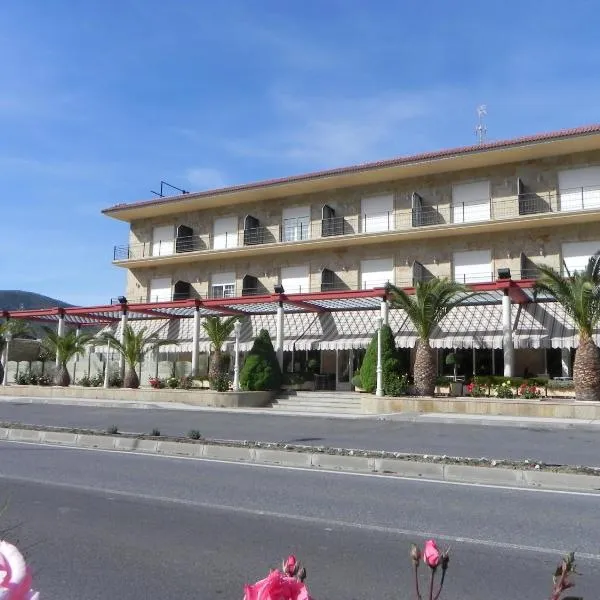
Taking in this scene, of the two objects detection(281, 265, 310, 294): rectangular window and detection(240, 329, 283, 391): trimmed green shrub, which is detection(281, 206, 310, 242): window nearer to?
detection(281, 265, 310, 294): rectangular window

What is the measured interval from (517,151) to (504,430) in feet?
49.3

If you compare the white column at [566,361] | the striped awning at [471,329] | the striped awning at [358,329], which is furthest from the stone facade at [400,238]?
the white column at [566,361]

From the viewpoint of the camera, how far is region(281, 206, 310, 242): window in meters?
32.2

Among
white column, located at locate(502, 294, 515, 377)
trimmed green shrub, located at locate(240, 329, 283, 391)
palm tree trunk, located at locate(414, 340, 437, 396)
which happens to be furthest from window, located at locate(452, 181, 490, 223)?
trimmed green shrub, located at locate(240, 329, 283, 391)

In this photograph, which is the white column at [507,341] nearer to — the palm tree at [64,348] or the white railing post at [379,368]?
the white railing post at [379,368]

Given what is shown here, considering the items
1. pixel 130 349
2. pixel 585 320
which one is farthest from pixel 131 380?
pixel 585 320

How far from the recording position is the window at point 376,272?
29844 millimetres

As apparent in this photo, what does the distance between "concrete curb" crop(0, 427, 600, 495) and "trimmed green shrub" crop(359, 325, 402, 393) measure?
10.6 metres

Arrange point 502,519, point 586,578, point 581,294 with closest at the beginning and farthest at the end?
point 586,578
point 502,519
point 581,294

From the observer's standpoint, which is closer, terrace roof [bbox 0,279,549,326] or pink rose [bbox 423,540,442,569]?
pink rose [bbox 423,540,442,569]

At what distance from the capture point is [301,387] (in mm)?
25844

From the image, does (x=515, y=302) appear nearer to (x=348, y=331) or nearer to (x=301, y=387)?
(x=348, y=331)

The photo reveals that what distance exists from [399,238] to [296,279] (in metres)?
5.63

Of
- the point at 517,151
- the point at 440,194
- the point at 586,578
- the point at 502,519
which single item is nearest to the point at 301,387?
the point at 440,194
